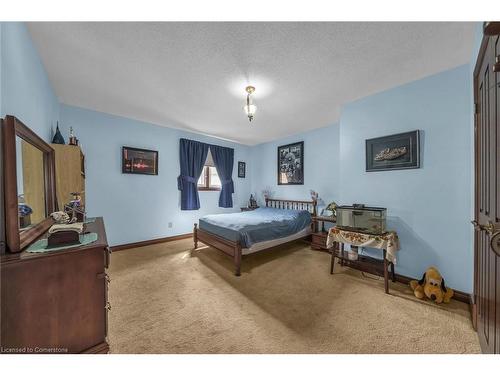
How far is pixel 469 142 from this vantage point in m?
1.96

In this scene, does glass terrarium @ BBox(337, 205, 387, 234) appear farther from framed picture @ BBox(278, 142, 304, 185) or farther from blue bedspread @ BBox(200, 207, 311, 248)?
framed picture @ BBox(278, 142, 304, 185)

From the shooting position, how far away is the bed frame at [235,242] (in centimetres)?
263

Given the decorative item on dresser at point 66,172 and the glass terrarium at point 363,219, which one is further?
the glass terrarium at point 363,219

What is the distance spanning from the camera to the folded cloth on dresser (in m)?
2.14

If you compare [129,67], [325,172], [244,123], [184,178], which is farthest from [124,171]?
[325,172]

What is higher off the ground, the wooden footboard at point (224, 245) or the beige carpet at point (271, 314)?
the wooden footboard at point (224, 245)

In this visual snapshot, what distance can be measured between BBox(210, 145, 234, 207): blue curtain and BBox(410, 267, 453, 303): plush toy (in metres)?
4.07

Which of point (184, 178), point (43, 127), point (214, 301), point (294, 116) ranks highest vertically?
point (294, 116)

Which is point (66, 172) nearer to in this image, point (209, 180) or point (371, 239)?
point (209, 180)

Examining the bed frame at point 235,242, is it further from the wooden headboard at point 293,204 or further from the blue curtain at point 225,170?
the blue curtain at point 225,170

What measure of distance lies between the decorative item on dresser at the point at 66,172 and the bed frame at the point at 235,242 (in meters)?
1.79

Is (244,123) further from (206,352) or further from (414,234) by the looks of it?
(206,352)

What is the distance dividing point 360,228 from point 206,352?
2160 mm

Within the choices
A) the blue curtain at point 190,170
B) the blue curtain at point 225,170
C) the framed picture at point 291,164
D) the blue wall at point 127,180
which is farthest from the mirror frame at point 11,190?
the framed picture at point 291,164
